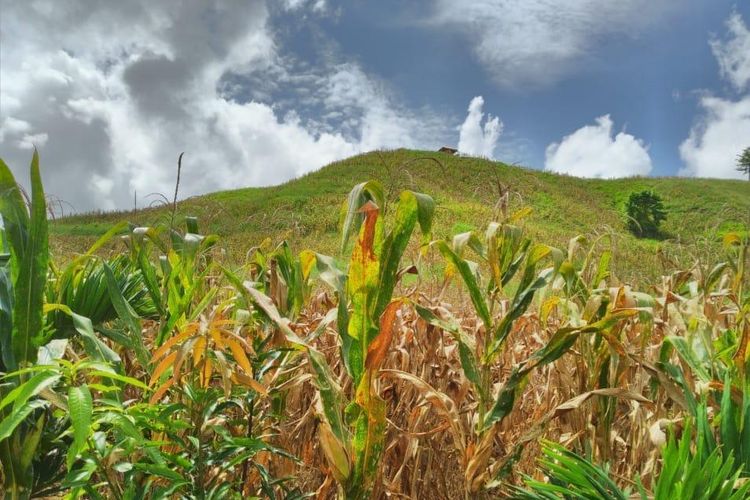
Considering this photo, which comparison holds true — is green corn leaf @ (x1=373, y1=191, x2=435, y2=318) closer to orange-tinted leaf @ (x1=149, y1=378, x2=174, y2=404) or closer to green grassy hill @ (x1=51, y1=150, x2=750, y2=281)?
orange-tinted leaf @ (x1=149, y1=378, x2=174, y2=404)

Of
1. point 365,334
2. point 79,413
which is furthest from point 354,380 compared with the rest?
point 79,413

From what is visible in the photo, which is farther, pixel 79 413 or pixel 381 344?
pixel 381 344

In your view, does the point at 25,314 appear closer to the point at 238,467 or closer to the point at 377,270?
the point at 377,270

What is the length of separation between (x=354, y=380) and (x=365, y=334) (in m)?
0.14

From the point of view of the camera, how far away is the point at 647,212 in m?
25.8

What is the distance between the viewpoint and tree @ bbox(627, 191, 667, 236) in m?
25.7

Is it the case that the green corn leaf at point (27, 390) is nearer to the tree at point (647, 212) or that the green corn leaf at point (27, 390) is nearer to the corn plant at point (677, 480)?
the corn plant at point (677, 480)

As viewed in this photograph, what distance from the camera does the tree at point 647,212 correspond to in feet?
84.3

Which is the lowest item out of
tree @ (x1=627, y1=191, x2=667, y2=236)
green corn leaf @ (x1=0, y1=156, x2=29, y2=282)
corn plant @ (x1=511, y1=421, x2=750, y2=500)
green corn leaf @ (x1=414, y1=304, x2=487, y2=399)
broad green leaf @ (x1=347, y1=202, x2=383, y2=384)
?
corn plant @ (x1=511, y1=421, x2=750, y2=500)

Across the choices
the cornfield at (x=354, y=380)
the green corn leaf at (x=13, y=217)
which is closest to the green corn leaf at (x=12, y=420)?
A: the cornfield at (x=354, y=380)

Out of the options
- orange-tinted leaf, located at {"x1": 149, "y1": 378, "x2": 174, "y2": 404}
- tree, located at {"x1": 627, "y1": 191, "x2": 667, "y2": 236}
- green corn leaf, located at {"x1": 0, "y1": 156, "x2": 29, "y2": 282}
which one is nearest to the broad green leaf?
orange-tinted leaf, located at {"x1": 149, "y1": 378, "x2": 174, "y2": 404}

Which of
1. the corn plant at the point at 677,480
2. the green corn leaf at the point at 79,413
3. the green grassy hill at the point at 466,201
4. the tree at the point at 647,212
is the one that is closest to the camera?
the green corn leaf at the point at 79,413

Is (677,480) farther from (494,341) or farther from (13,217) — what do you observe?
(13,217)

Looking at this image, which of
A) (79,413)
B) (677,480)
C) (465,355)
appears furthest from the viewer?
(465,355)
